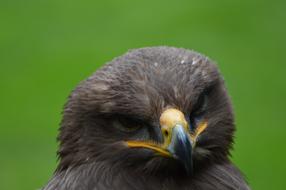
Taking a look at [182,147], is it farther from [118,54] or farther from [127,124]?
[118,54]

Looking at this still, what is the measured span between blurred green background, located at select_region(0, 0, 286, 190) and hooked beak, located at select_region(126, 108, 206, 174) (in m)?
5.90

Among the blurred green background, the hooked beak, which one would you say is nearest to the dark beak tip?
the hooked beak

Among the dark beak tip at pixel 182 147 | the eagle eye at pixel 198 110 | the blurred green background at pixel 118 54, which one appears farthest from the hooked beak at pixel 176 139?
the blurred green background at pixel 118 54

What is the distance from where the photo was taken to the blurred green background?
14.5 meters

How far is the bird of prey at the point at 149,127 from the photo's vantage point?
792cm

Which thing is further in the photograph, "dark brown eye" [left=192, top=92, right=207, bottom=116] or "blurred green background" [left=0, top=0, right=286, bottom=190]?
"blurred green background" [left=0, top=0, right=286, bottom=190]

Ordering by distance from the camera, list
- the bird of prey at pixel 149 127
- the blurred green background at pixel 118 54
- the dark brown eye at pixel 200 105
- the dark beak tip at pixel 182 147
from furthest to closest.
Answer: the blurred green background at pixel 118 54
the dark brown eye at pixel 200 105
the bird of prey at pixel 149 127
the dark beak tip at pixel 182 147

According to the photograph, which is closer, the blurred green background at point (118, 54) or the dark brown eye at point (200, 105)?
the dark brown eye at point (200, 105)

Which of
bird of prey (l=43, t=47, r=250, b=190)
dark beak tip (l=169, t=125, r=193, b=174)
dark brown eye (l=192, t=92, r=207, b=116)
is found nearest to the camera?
dark beak tip (l=169, t=125, r=193, b=174)

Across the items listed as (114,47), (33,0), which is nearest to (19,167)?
(114,47)

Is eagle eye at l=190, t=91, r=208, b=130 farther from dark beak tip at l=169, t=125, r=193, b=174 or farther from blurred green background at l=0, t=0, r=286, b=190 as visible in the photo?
blurred green background at l=0, t=0, r=286, b=190

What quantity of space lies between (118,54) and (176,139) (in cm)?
815

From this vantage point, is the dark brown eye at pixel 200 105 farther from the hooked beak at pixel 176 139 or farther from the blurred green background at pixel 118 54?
the blurred green background at pixel 118 54

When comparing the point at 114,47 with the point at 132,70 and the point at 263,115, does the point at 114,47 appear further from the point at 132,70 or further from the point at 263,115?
the point at 132,70
